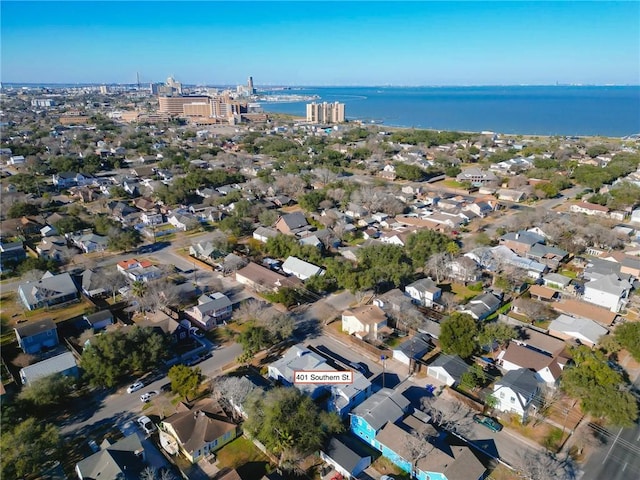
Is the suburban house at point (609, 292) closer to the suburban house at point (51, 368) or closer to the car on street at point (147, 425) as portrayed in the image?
the car on street at point (147, 425)

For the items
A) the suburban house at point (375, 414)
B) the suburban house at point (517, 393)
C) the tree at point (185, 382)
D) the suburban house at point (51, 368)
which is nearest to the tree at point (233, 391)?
the tree at point (185, 382)

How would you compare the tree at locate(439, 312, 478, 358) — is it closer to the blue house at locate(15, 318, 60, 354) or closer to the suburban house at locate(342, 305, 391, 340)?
the suburban house at locate(342, 305, 391, 340)

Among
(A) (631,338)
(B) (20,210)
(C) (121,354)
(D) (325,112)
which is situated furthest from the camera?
(D) (325,112)

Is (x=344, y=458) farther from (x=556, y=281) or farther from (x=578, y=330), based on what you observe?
(x=556, y=281)

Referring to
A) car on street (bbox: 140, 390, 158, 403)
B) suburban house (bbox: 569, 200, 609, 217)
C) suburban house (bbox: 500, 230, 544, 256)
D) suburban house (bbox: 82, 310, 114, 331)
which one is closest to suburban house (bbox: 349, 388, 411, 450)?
car on street (bbox: 140, 390, 158, 403)

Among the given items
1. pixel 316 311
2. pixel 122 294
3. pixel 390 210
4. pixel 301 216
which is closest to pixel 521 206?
pixel 390 210

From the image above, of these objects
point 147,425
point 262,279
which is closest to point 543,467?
point 147,425

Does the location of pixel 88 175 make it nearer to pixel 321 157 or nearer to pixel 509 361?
pixel 321 157
